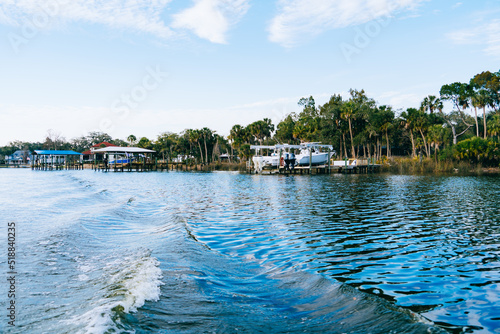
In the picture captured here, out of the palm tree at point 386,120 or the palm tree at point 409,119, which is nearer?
the palm tree at point 409,119

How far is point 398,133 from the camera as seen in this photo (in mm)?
69250

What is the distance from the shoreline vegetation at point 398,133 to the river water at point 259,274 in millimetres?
42478

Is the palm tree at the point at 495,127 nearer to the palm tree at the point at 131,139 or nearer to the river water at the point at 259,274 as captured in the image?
the river water at the point at 259,274

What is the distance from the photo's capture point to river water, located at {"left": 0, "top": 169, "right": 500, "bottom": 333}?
444 cm

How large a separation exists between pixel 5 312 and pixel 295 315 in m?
3.83

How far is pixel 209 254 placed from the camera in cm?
820

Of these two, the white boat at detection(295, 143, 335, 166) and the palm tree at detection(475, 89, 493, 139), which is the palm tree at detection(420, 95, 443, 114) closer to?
the palm tree at detection(475, 89, 493, 139)

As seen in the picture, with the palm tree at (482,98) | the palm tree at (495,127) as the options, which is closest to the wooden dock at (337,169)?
the palm tree at (495,127)

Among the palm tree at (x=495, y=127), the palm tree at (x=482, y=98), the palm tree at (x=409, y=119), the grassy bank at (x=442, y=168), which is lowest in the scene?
the grassy bank at (x=442, y=168)

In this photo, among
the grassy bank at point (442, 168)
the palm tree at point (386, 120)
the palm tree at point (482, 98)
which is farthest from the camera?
the palm tree at point (386, 120)

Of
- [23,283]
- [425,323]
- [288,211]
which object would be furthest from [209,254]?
[288,211]

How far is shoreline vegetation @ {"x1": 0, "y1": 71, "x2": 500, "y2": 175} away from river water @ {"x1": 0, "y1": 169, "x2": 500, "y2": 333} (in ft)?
139

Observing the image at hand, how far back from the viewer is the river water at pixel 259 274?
14.6 feet

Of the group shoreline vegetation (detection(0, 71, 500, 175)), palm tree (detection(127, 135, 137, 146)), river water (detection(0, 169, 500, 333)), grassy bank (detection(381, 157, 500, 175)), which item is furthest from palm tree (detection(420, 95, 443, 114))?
palm tree (detection(127, 135, 137, 146))
